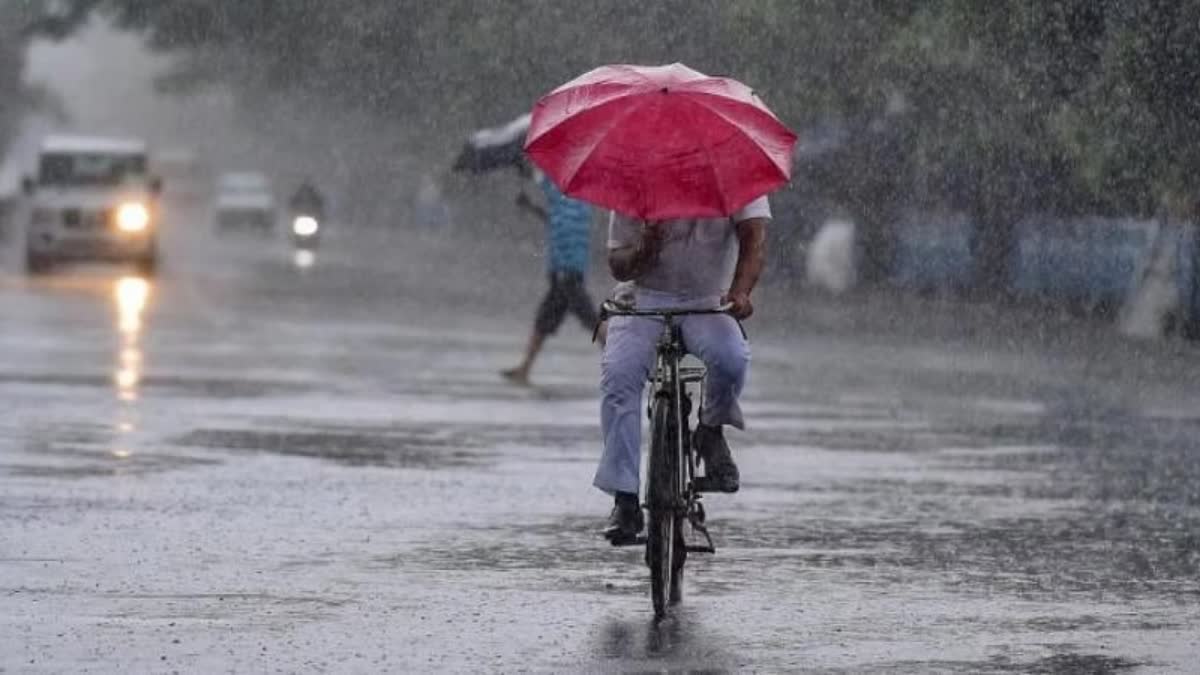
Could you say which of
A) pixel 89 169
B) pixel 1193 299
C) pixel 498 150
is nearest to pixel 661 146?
pixel 498 150

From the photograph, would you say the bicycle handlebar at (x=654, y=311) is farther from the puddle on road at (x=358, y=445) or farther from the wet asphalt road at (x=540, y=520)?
the puddle on road at (x=358, y=445)

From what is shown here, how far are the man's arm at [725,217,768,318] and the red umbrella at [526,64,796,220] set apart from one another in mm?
244

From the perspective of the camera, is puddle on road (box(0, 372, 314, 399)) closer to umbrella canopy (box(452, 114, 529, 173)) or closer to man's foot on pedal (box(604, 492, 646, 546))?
umbrella canopy (box(452, 114, 529, 173))

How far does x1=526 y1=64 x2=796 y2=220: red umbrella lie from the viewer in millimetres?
10242

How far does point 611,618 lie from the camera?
32.2 ft

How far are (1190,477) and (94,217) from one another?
31.3 metres

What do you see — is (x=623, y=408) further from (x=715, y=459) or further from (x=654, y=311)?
(x=715, y=459)

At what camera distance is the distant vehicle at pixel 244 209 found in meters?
89.7

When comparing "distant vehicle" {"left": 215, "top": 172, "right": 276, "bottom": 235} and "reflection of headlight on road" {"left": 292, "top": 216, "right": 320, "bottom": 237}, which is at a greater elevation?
"distant vehicle" {"left": 215, "top": 172, "right": 276, "bottom": 235}

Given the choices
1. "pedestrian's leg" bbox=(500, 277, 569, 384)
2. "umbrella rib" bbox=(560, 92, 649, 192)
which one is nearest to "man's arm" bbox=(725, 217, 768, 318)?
"umbrella rib" bbox=(560, 92, 649, 192)

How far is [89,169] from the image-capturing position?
150 feet

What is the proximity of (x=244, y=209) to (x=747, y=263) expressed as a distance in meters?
80.0

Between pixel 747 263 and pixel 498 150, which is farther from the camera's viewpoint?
pixel 498 150

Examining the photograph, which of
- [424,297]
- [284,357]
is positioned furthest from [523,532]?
[424,297]
